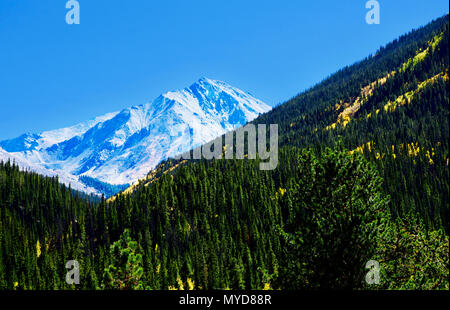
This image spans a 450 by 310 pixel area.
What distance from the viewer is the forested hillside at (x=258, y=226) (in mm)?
19234

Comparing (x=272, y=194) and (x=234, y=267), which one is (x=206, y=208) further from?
(x=234, y=267)

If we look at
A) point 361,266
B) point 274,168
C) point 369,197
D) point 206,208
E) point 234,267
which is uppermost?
point 274,168

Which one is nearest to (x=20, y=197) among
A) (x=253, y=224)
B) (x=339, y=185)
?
(x=253, y=224)

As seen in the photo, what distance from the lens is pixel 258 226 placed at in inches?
5527

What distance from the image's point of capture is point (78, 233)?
161375mm

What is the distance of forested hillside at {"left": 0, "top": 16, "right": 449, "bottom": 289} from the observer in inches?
757

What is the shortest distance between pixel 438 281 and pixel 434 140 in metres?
180

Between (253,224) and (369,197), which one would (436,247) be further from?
(253,224)

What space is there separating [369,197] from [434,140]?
603ft

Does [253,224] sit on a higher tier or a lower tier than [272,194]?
lower

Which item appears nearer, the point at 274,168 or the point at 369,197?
the point at 369,197
